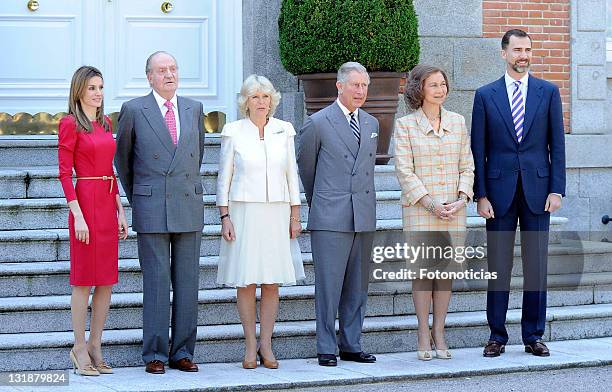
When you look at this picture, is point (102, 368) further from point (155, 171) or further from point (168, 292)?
point (155, 171)

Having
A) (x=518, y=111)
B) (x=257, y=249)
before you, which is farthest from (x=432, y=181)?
(x=257, y=249)

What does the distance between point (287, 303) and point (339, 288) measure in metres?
0.58

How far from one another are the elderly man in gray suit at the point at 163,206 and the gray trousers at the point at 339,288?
2.52 feet

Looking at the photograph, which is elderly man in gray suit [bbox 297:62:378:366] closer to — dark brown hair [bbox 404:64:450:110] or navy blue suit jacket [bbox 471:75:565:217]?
dark brown hair [bbox 404:64:450:110]

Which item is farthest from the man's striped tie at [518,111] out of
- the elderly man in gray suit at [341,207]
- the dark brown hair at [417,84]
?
the elderly man in gray suit at [341,207]

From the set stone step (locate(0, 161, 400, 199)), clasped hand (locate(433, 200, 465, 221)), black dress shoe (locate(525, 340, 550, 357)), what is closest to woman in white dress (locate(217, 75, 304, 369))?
clasped hand (locate(433, 200, 465, 221))

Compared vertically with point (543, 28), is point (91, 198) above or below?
below

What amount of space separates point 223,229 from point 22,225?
1726mm

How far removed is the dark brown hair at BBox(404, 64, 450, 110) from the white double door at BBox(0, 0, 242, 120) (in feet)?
9.22

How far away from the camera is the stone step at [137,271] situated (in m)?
7.66

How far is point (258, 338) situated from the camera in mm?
7613

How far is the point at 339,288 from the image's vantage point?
295 inches

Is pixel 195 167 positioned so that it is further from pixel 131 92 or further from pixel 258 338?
pixel 131 92

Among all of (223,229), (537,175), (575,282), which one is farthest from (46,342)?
(575,282)
